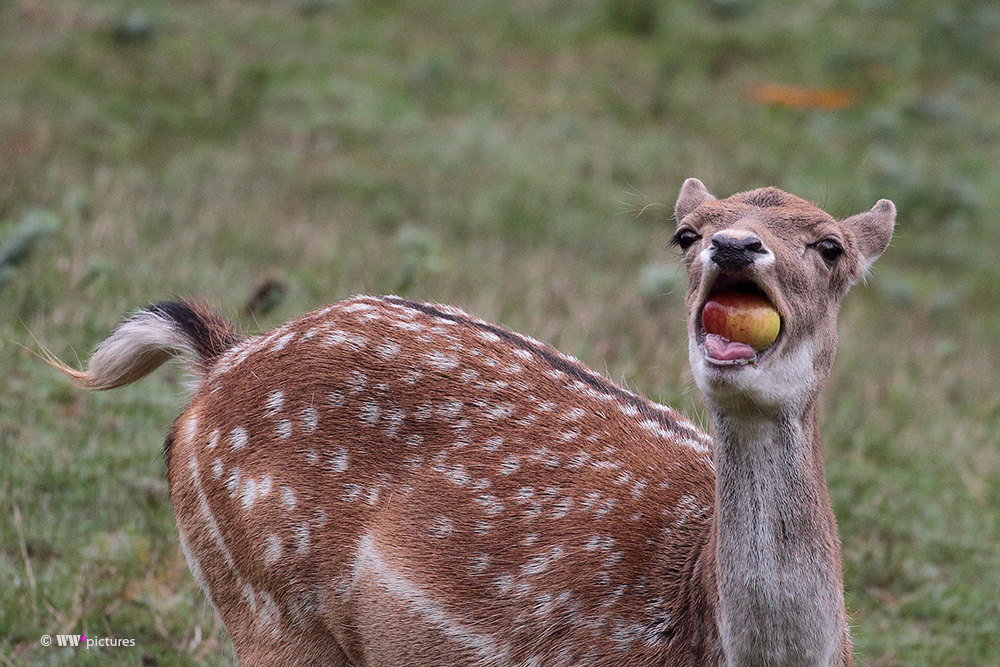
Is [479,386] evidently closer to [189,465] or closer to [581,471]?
[581,471]

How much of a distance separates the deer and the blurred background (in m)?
0.85

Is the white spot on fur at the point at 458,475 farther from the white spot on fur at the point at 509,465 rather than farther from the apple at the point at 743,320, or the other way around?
the apple at the point at 743,320

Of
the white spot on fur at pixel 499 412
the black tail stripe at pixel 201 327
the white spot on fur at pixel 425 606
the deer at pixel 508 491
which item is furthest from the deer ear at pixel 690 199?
the black tail stripe at pixel 201 327

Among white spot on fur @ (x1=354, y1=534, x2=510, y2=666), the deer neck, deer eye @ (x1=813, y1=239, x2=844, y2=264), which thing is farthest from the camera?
white spot on fur @ (x1=354, y1=534, x2=510, y2=666)

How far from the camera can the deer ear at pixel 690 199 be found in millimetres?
3938

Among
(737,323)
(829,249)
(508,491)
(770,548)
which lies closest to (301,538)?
(508,491)

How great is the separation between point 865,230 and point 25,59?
881 centimetres

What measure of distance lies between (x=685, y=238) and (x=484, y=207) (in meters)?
6.65

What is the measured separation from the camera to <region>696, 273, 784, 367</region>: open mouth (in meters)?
3.02

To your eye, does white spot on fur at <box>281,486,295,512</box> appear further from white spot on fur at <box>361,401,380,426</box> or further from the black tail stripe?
the black tail stripe

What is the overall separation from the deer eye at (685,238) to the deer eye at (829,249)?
1.08 ft

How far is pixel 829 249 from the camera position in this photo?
335 cm

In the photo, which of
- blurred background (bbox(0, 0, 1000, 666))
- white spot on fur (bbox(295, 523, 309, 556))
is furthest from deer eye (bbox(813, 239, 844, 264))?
white spot on fur (bbox(295, 523, 309, 556))

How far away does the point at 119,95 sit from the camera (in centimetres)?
1063
